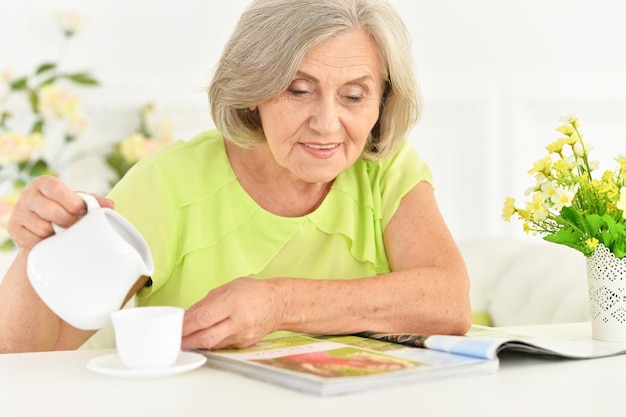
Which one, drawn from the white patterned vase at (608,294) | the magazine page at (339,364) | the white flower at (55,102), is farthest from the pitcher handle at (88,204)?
the white flower at (55,102)

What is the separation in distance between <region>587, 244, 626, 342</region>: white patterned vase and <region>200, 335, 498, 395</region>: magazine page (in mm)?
401

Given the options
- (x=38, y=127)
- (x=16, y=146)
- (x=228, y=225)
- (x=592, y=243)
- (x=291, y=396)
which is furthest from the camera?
(x=38, y=127)

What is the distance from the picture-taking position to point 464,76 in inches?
141

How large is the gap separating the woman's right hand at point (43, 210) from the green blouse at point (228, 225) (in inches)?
17.4

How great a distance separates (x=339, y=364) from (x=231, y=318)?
20 centimetres

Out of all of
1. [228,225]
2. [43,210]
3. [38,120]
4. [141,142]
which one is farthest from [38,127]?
[43,210]

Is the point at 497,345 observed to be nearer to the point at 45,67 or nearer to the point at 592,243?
the point at 592,243

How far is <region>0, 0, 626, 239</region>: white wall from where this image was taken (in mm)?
3211

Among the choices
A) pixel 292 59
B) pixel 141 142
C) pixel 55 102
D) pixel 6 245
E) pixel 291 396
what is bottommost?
pixel 291 396

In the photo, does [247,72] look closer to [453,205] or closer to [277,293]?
[277,293]

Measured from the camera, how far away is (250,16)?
162 cm

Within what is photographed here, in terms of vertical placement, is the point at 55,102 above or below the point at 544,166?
above

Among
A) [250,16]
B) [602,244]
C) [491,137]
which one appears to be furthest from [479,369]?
[491,137]

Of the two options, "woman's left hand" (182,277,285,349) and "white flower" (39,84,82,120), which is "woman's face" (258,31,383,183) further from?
"white flower" (39,84,82,120)
